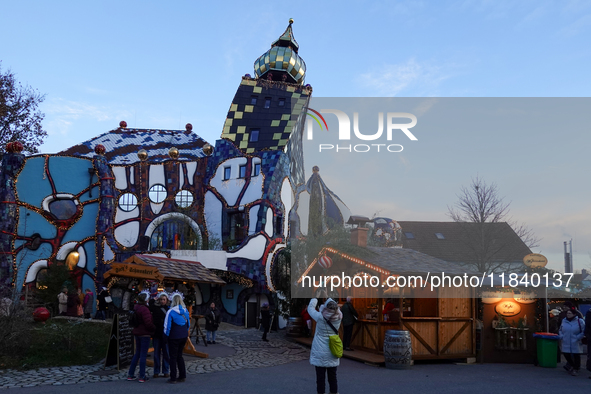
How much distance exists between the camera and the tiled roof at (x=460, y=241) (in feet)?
77.2

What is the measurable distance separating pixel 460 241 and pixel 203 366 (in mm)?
19780

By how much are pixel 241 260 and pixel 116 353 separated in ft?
47.9

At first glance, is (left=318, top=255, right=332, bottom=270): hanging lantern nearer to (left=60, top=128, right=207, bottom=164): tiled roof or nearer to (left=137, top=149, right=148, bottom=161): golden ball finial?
(left=60, top=128, right=207, bottom=164): tiled roof

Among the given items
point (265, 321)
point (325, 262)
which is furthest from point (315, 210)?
point (325, 262)

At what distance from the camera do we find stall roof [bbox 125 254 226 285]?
12109 millimetres

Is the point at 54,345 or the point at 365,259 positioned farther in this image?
the point at 365,259

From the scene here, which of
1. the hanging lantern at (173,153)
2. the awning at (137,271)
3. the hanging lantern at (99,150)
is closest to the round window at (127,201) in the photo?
the hanging lantern at (99,150)

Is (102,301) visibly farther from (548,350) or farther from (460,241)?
(460,241)

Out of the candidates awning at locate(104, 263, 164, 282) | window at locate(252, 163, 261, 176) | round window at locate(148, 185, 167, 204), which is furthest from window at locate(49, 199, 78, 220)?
awning at locate(104, 263, 164, 282)

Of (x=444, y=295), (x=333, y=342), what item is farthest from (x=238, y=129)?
(x=333, y=342)

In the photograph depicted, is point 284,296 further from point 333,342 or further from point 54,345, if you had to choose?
point 333,342

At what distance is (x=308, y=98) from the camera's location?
1236 inches

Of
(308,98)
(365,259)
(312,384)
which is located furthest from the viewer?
(308,98)

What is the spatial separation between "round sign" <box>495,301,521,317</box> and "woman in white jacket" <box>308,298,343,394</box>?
6.94 metres
